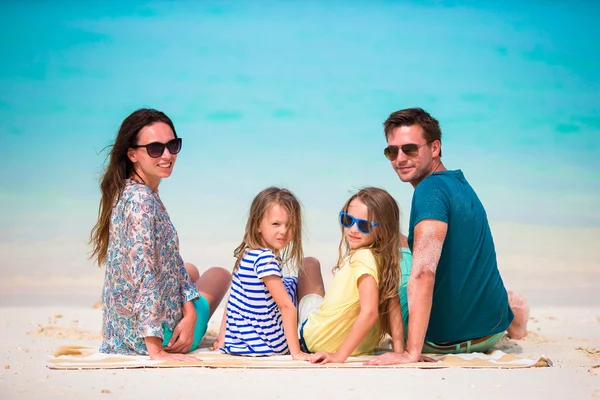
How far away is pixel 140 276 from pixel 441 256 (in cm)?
200

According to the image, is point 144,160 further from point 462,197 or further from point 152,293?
point 462,197

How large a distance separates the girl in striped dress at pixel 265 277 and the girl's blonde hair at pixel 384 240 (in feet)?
1.39

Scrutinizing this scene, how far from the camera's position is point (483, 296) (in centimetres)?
484

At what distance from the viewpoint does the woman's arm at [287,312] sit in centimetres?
461

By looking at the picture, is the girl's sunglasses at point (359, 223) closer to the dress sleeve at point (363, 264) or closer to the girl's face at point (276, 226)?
the dress sleeve at point (363, 264)

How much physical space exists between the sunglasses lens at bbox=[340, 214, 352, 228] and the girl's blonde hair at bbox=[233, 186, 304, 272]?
1.00 feet

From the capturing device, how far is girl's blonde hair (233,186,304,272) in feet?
15.7

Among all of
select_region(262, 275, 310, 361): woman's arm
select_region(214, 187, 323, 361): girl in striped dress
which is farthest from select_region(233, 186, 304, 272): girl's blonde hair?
select_region(262, 275, 310, 361): woman's arm

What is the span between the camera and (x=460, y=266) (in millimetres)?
4723

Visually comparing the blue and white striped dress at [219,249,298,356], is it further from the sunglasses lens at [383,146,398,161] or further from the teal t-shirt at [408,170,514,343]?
the sunglasses lens at [383,146,398,161]

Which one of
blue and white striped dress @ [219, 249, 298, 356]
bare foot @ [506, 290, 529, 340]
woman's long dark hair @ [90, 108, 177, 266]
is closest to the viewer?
blue and white striped dress @ [219, 249, 298, 356]

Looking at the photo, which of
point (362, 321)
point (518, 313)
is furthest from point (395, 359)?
point (518, 313)

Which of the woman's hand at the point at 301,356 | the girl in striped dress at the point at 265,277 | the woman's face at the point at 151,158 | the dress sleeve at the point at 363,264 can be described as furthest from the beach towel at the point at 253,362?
the woman's face at the point at 151,158

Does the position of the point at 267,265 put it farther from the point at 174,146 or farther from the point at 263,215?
the point at 174,146
